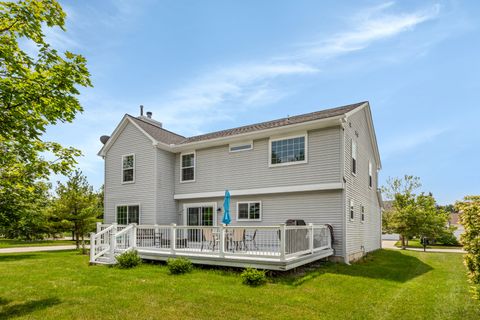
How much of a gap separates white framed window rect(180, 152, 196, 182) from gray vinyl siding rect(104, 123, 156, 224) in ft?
5.04

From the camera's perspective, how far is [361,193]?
50.1 feet

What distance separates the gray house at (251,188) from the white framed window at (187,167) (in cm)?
5

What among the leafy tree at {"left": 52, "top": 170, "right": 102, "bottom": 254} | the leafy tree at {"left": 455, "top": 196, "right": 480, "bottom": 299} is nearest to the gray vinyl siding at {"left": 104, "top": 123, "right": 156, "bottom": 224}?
the leafy tree at {"left": 52, "top": 170, "right": 102, "bottom": 254}

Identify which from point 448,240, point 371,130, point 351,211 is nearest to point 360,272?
point 351,211

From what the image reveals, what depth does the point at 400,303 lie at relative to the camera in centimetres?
714

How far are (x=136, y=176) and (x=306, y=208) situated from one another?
360 inches

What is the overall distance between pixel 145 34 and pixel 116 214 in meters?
9.91

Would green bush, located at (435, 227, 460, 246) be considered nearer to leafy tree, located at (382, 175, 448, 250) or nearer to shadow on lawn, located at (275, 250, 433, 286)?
leafy tree, located at (382, 175, 448, 250)

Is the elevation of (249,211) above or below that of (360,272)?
above

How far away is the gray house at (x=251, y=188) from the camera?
37.7 ft

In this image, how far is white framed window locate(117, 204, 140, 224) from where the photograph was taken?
16.2m

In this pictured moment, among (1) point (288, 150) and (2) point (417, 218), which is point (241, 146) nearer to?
(1) point (288, 150)

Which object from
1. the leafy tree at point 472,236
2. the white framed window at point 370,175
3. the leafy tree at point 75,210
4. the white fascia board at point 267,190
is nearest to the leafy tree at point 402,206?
the white framed window at point 370,175

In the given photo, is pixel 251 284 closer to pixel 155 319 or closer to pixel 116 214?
pixel 155 319
